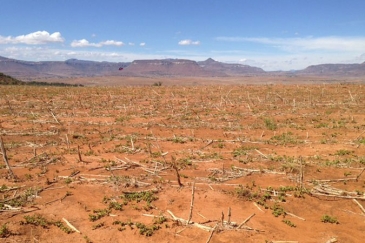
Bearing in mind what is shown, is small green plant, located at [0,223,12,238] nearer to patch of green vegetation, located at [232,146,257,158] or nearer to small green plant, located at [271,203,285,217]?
small green plant, located at [271,203,285,217]

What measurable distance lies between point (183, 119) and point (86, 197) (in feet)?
40.4

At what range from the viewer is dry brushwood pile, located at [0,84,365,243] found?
7.16 m

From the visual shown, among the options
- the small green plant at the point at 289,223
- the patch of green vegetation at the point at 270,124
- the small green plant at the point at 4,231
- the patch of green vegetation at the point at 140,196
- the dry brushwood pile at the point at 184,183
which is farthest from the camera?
the patch of green vegetation at the point at 270,124

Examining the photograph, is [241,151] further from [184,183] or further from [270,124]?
[270,124]

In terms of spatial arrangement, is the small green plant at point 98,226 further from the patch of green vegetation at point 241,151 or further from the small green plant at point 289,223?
the patch of green vegetation at point 241,151

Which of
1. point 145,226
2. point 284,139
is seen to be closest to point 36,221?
point 145,226

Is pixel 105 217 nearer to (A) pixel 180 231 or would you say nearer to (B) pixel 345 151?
(A) pixel 180 231

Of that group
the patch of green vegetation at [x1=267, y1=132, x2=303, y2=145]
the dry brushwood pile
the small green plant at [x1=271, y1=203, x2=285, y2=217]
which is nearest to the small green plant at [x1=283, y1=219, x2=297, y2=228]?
the dry brushwood pile

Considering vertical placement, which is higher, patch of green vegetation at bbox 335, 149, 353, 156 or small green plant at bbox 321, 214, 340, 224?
patch of green vegetation at bbox 335, 149, 353, 156

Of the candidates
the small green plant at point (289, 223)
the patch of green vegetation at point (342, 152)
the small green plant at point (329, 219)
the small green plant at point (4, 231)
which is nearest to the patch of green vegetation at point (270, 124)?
the patch of green vegetation at point (342, 152)

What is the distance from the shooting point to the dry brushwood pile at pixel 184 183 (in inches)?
282

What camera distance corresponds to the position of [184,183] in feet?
31.5

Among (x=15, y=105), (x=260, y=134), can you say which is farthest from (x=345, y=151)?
(x=15, y=105)

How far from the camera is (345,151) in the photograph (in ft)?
42.0
